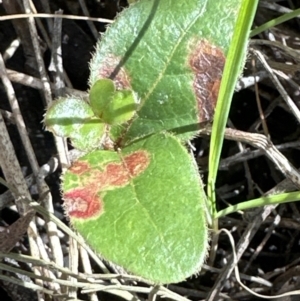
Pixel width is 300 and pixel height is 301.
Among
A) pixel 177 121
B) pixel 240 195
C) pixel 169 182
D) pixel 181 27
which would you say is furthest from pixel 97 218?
pixel 240 195

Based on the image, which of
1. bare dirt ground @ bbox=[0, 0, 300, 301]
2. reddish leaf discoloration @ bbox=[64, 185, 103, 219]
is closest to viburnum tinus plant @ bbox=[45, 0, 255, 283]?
reddish leaf discoloration @ bbox=[64, 185, 103, 219]

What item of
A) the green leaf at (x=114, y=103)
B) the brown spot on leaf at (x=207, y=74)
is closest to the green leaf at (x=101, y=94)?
the green leaf at (x=114, y=103)

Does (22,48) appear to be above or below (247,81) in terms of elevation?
above

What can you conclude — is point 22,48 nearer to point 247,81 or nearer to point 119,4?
point 119,4

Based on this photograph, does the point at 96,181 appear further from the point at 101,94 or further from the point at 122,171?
the point at 101,94

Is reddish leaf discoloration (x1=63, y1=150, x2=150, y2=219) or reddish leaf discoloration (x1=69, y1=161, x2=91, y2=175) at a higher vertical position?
reddish leaf discoloration (x1=69, y1=161, x2=91, y2=175)

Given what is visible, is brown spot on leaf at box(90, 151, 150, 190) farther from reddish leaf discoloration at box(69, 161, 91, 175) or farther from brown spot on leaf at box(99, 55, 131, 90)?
brown spot on leaf at box(99, 55, 131, 90)

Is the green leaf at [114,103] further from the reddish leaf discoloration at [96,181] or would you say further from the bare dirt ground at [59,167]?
the bare dirt ground at [59,167]
